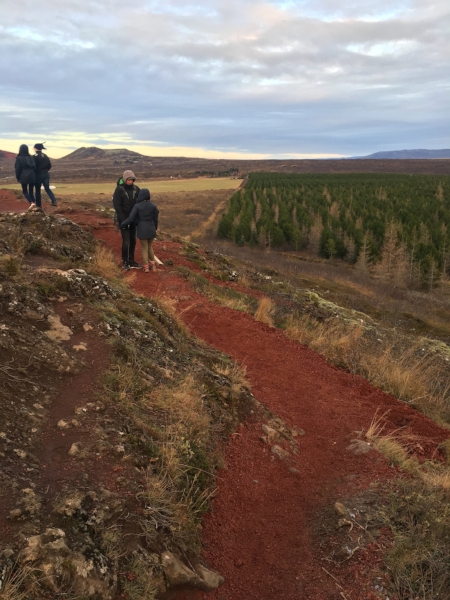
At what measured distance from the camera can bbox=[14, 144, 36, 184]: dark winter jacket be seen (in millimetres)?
11375

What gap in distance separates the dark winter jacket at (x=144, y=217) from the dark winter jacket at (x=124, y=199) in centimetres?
28

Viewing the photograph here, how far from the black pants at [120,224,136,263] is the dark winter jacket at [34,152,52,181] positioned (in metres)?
4.26

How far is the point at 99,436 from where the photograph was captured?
3.57 meters

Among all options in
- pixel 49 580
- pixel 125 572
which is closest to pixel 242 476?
pixel 125 572

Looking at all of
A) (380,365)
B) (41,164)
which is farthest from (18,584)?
(41,164)

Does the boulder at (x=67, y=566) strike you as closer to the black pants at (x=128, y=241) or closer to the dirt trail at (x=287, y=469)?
the dirt trail at (x=287, y=469)

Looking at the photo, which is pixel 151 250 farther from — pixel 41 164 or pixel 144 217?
pixel 41 164

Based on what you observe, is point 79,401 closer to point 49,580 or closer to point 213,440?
point 213,440

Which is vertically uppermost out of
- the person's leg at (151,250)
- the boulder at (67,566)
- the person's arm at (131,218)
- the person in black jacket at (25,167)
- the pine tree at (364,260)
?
the person in black jacket at (25,167)

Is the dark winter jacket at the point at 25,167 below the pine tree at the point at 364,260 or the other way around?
the other way around

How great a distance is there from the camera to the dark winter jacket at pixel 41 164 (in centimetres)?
1209

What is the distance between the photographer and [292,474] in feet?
14.6

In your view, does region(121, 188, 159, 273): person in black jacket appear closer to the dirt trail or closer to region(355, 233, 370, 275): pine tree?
the dirt trail

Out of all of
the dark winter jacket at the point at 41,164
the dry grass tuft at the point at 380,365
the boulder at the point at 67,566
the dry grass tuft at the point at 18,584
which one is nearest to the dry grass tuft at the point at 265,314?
the dry grass tuft at the point at 380,365
